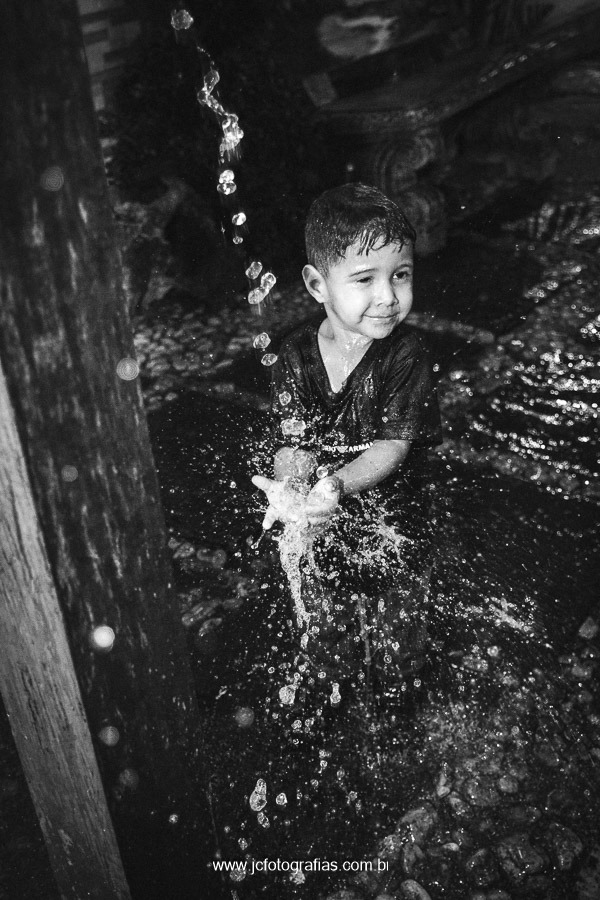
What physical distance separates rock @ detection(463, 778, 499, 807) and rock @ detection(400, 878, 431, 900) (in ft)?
0.90

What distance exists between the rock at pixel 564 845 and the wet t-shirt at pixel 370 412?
0.78 metres

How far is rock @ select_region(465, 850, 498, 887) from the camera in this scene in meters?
1.93

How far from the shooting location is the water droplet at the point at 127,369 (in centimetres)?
117

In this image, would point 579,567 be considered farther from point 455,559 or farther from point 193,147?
point 193,147

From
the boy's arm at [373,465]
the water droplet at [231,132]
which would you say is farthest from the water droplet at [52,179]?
the water droplet at [231,132]

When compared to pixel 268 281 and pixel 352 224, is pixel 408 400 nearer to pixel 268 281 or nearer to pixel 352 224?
pixel 352 224

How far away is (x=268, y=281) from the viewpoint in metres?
5.37

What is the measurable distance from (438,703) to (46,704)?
133 cm

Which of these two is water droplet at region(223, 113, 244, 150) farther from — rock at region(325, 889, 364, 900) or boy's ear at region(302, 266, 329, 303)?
rock at region(325, 889, 364, 900)

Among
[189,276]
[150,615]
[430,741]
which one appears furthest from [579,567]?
[189,276]

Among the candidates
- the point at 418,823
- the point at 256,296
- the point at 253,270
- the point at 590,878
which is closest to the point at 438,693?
the point at 418,823

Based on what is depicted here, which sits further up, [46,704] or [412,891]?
[46,704]

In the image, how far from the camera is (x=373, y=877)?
1.96 metres

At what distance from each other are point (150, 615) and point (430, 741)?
122cm
